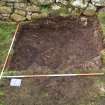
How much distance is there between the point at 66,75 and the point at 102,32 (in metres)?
1.51

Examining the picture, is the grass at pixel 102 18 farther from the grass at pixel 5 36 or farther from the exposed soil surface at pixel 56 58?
the grass at pixel 5 36

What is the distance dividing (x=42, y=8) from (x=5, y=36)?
1140 millimetres

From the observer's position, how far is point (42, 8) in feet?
24.4

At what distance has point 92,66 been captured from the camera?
578cm

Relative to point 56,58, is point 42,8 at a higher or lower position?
higher

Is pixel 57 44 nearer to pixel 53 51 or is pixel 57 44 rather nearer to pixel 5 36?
pixel 53 51

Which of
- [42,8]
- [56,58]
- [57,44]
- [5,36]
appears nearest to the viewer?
[56,58]

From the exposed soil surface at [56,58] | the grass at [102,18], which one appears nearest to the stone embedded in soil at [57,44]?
the exposed soil surface at [56,58]

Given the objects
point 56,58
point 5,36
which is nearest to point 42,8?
point 5,36

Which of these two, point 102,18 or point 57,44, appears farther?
point 102,18

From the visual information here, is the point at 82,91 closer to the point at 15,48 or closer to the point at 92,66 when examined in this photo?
the point at 92,66

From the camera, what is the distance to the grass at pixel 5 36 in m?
6.46

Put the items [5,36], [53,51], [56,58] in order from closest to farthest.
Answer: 1. [56,58]
2. [53,51]
3. [5,36]

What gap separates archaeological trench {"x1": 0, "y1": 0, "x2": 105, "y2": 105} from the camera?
5199 millimetres
